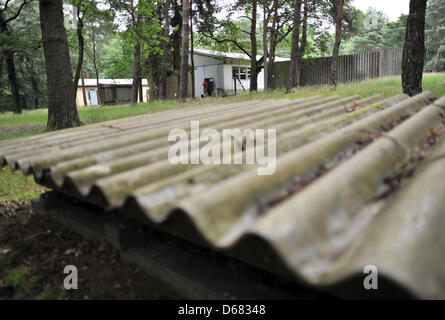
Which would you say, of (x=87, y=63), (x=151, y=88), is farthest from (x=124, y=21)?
(x=87, y=63)

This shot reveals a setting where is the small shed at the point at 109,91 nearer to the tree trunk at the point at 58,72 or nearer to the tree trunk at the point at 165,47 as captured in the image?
the tree trunk at the point at 165,47

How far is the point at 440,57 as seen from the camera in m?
43.6

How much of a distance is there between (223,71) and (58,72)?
27.1 meters

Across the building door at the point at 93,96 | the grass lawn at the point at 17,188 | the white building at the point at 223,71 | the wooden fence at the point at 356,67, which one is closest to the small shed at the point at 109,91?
the building door at the point at 93,96

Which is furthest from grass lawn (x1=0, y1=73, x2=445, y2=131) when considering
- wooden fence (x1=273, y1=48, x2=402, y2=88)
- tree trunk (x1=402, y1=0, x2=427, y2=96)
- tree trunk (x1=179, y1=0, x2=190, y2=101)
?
wooden fence (x1=273, y1=48, x2=402, y2=88)

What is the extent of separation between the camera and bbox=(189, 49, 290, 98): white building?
35.1 metres

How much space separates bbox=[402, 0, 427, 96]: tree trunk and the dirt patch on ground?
7.97 m

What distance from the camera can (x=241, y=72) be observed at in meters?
37.1

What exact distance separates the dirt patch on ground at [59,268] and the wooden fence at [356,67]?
24.1m

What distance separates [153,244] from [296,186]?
5.83ft

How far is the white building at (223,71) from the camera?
35125mm

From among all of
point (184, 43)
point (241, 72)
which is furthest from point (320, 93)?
point (241, 72)
